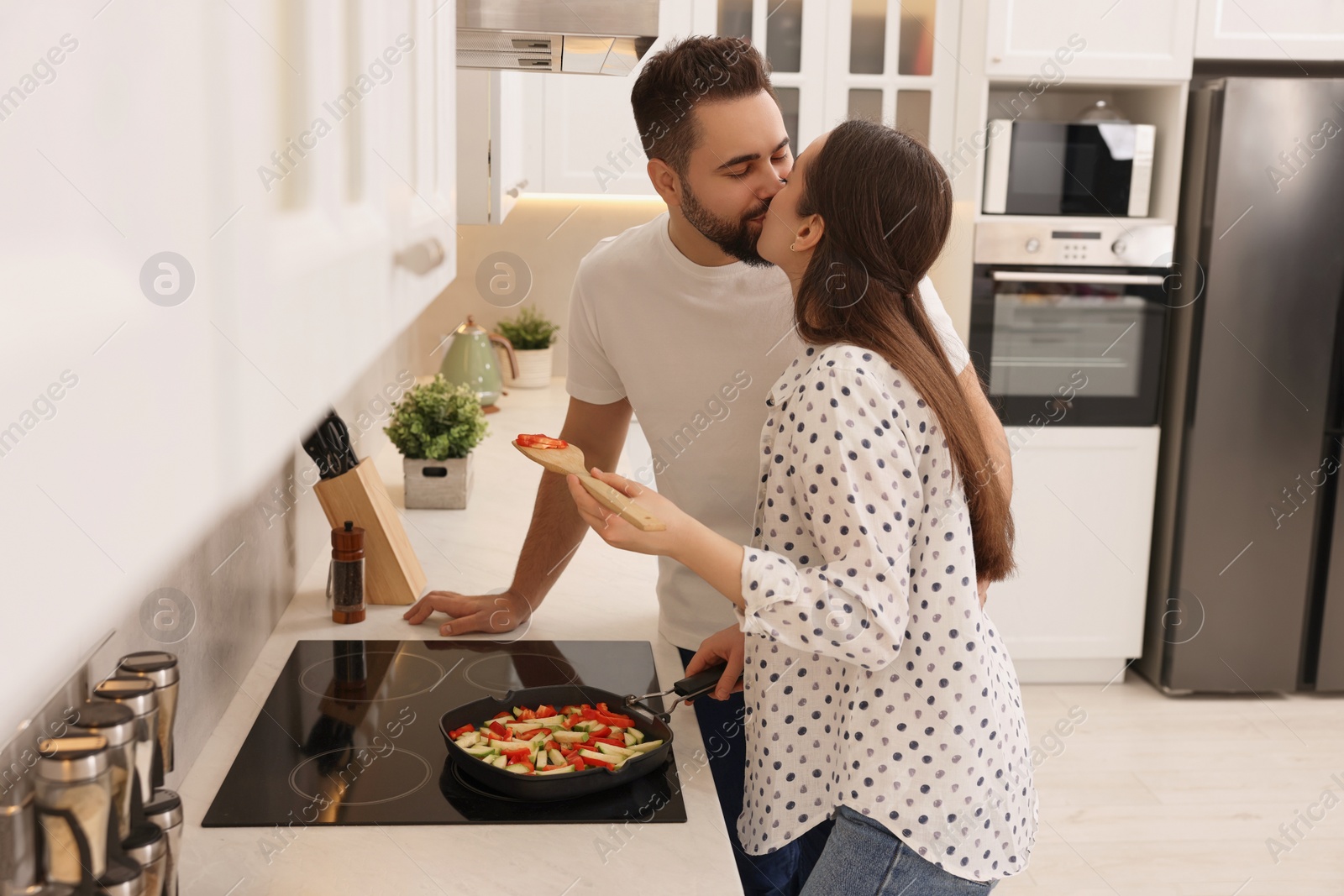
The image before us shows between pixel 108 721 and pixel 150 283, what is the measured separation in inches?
17.6

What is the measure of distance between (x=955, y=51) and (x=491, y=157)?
1.88 metres

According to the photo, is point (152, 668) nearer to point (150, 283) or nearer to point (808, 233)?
point (150, 283)

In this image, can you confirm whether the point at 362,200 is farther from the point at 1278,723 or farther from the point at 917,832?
the point at 1278,723

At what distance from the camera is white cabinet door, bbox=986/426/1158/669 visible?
124 inches

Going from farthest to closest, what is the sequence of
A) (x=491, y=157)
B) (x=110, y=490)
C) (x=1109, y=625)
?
(x=1109, y=625)
(x=491, y=157)
(x=110, y=490)

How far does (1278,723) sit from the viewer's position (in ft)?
10.4

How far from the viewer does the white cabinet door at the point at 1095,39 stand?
118 inches

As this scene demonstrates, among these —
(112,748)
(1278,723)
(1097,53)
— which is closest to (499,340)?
(1097,53)

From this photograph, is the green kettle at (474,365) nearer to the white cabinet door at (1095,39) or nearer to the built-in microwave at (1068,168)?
the built-in microwave at (1068,168)

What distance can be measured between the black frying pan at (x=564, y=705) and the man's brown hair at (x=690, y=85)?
0.65 m

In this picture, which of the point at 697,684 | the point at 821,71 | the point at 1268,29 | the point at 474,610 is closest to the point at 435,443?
the point at 474,610

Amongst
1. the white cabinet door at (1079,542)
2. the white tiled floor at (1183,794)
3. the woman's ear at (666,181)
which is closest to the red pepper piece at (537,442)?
the woman's ear at (666,181)

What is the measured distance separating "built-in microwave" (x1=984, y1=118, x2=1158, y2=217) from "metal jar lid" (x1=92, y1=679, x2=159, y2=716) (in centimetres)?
282

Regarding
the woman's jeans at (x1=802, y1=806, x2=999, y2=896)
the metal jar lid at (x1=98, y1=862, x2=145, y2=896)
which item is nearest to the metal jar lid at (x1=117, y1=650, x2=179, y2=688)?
the metal jar lid at (x1=98, y1=862, x2=145, y2=896)
